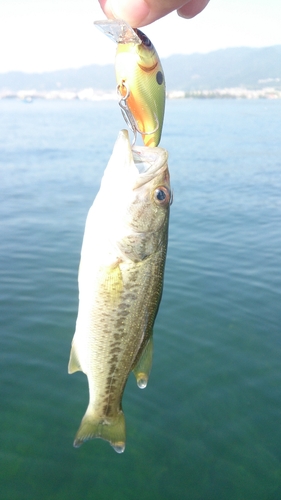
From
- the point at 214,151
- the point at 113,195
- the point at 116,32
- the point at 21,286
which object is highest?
the point at 116,32

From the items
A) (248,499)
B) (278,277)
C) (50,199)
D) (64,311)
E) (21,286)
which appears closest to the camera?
(248,499)

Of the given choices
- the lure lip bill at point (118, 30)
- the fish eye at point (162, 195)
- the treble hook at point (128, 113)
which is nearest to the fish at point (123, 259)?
the fish eye at point (162, 195)

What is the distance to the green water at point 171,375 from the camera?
710 centimetres

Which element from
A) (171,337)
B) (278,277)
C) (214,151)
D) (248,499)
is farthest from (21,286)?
(214,151)

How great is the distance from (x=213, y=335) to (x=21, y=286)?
5.10 meters

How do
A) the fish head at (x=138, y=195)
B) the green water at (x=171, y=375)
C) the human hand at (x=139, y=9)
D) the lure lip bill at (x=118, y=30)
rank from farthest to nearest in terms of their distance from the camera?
the green water at (x=171, y=375), the fish head at (x=138, y=195), the lure lip bill at (x=118, y=30), the human hand at (x=139, y=9)

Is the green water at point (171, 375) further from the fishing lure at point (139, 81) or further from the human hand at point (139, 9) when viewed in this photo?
A: the human hand at point (139, 9)

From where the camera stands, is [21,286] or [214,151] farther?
[214,151]

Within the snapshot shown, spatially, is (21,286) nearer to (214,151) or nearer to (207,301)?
(207,301)

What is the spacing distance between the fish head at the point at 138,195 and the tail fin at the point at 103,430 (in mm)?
1344

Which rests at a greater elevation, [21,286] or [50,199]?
[21,286]

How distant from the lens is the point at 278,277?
43.9 ft

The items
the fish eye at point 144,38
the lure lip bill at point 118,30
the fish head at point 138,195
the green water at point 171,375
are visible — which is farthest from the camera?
the green water at point 171,375

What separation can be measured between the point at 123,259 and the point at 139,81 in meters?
1.13
